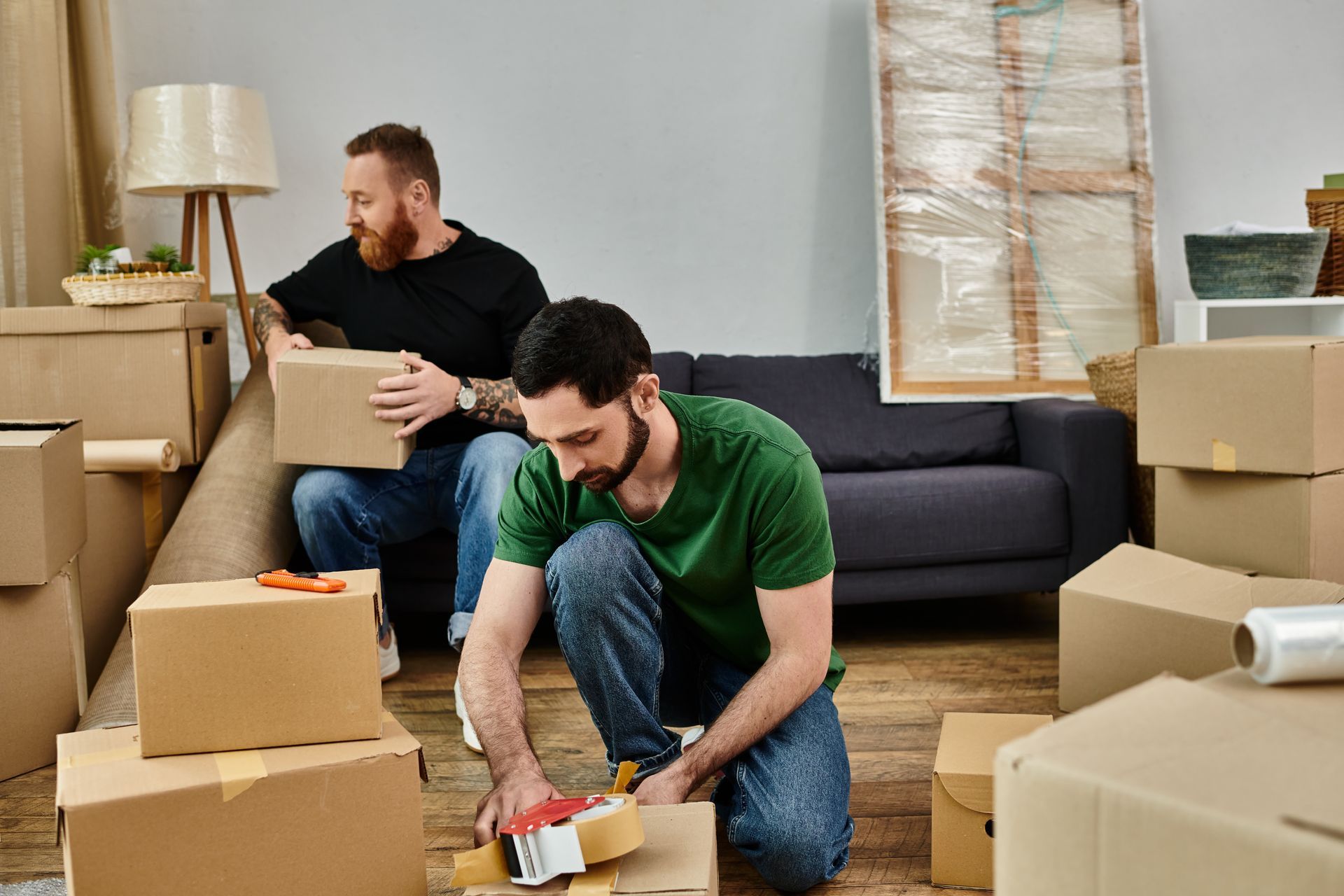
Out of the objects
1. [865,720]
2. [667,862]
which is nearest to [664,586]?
[667,862]

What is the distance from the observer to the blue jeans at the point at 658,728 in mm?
1432

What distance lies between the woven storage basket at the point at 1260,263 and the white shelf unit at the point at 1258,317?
0.02m

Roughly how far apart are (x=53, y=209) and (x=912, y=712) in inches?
93.7

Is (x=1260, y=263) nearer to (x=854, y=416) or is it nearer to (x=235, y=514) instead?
(x=854, y=416)

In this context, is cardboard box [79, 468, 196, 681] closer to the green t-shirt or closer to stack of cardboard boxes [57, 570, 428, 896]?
stack of cardboard boxes [57, 570, 428, 896]

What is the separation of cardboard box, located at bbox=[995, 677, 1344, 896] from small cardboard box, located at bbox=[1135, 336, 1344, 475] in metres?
1.26

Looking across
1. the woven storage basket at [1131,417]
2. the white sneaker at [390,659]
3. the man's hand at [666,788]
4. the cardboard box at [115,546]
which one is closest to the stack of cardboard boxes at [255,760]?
the man's hand at [666,788]

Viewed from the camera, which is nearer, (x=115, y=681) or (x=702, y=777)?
(x=702, y=777)

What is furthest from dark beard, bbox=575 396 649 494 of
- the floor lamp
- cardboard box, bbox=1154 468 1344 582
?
the floor lamp

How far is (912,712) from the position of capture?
2111mm

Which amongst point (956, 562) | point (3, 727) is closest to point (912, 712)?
point (956, 562)

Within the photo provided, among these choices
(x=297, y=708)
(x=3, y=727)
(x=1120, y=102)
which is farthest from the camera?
(x=1120, y=102)

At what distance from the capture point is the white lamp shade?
106 inches

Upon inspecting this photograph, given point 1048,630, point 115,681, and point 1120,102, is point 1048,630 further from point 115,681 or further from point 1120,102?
point 115,681
